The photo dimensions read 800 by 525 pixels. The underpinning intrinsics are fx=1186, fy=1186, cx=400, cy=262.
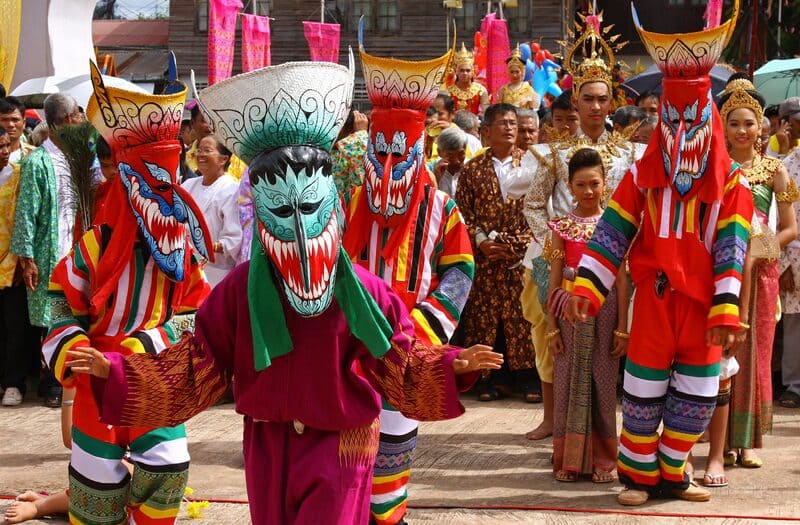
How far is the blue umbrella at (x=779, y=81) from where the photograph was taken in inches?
530

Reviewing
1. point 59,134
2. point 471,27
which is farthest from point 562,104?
point 471,27

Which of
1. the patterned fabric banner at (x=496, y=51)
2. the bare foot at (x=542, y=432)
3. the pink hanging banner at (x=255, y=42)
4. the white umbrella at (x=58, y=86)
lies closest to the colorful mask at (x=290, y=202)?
the bare foot at (x=542, y=432)

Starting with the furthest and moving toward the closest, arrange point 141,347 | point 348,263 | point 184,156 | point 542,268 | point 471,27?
point 471,27 → point 184,156 → point 542,268 → point 141,347 → point 348,263

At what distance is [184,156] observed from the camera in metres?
10.1

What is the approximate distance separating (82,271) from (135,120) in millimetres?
633

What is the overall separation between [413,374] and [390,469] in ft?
4.70

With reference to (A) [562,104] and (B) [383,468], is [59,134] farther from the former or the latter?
(A) [562,104]

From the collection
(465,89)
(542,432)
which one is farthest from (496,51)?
(542,432)

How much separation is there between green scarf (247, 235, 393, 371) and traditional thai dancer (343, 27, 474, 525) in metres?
1.36

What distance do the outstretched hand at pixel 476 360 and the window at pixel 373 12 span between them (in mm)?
25022

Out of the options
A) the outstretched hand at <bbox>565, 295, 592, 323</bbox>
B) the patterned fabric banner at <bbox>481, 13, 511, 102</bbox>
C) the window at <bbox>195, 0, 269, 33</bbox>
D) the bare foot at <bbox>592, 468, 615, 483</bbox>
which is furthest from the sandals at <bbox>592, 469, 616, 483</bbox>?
the window at <bbox>195, 0, 269, 33</bbox>

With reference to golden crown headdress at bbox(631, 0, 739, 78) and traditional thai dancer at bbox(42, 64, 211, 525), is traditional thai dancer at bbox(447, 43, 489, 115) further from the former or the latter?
traditional thai dancer at bbox(42, 64, 211, 525)

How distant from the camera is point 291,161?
3.54 m

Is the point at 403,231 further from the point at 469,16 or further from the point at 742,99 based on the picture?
the point at 469,16
